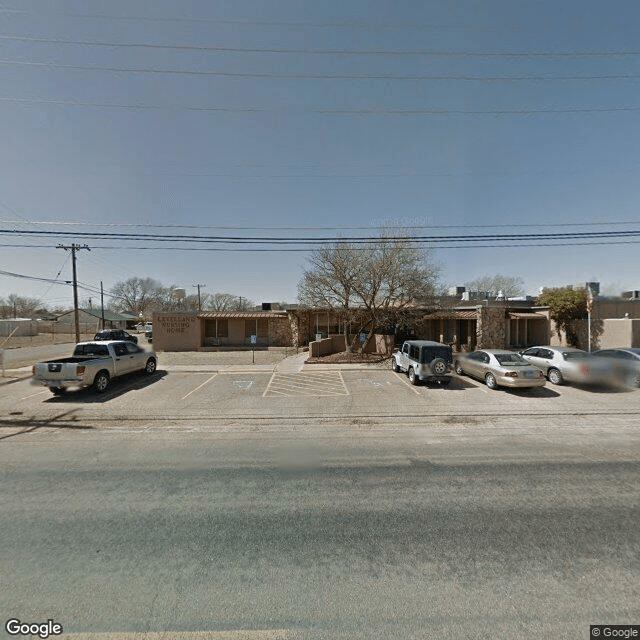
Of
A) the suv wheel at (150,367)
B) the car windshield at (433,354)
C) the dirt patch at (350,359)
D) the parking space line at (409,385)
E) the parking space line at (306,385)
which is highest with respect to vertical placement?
the car windshield at (433,354)

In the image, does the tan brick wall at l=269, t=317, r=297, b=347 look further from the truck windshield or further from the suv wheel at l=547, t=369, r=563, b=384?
the suv wheel at l=547, t=369, r=563, b=384

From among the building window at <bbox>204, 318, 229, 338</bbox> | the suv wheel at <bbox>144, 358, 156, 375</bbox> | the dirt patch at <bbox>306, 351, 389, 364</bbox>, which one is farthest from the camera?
the building window at <bbox>204, 318, 229, 338</bbox>

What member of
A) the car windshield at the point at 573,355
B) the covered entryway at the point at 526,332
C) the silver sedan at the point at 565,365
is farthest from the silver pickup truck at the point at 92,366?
the covered entryway at the point at 526,332

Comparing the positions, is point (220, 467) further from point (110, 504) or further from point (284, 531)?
point (284, 531)

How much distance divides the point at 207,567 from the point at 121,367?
11.1 meters

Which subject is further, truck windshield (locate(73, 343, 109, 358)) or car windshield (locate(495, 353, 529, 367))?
truck windshield (locate(73, 343, 109, 358))

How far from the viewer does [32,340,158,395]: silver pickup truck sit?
32.3 ft

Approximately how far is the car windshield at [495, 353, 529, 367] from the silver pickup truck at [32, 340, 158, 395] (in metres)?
13.7

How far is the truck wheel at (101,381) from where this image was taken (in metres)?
10.7

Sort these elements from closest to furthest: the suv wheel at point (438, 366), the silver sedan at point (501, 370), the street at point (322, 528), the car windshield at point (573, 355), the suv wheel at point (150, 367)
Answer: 1. the street at point (322, 528)
2. the silver sedan at point (501, 370)
3. the suv wheel at point (438, 366)
4. the car windshield at point (573, 355)
5. the suv wheel at point (150, 367)

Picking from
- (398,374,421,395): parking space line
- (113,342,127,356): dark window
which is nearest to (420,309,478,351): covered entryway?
(398,374,421,395): parking space line

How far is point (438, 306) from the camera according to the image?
→ 20.2m

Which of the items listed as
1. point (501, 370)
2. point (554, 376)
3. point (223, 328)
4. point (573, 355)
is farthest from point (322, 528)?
point (223, 328)

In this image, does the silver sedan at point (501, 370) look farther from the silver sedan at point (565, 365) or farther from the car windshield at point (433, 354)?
the car windshield at point (433, 354)
